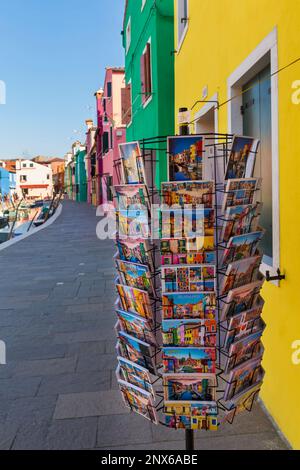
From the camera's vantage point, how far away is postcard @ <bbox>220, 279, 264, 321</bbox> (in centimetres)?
232

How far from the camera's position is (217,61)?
516 centimetres

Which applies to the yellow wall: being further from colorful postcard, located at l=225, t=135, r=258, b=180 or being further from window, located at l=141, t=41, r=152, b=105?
window, located at l=141, t=41, r=152, b=105

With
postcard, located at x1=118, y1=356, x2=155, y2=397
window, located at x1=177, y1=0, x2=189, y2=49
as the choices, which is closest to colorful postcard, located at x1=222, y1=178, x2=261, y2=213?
postcard, located at x1=118, y1=356, x2=155, y2=397

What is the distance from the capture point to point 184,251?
229cm

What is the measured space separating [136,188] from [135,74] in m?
15.2

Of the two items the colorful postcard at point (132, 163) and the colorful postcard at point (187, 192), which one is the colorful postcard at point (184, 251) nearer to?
the colorful postcard at point (187, 192)

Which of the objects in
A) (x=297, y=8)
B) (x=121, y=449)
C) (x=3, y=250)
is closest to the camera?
(x=297, y=8)

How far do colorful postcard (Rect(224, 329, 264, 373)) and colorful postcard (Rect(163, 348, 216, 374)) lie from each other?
0.31 feet

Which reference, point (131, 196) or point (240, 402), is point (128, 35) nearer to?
point (131, 196)

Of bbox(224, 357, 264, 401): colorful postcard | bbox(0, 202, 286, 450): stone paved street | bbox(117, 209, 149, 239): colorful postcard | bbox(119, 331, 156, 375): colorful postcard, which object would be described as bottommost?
bbox(0, 202, 286, 450): stone paved street

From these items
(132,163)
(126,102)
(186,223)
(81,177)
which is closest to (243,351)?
(186,223)

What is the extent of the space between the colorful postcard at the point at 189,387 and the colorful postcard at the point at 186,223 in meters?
0.68
